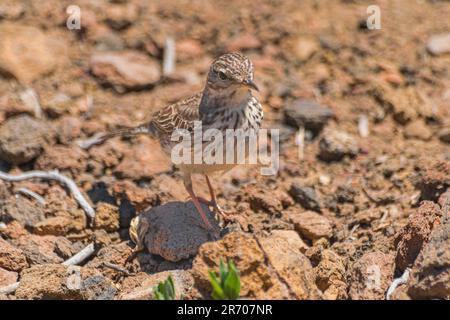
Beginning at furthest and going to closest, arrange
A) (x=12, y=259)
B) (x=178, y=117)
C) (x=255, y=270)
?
(x=178, y=117) < (x=12, y=259) < (x=255, y=270)

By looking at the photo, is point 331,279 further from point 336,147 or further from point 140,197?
point 336,147

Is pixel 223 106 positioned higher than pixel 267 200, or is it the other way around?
pixel 223 106

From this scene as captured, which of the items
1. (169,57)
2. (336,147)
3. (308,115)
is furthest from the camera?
(169,57)

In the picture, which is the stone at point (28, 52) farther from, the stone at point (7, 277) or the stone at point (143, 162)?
the stone at point (7, 277)

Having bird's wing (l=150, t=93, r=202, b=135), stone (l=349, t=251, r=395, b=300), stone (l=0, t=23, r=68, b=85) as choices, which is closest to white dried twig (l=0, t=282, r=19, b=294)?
bird's wing (l=150, t=93, r=202, b=135)

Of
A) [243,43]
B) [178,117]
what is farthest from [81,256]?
[243,43]

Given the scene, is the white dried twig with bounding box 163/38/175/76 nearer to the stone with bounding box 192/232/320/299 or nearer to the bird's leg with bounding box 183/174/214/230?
the bird's leg with bounding box 183/174/214/230

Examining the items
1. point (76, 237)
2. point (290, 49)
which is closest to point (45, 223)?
point (76, 237)
